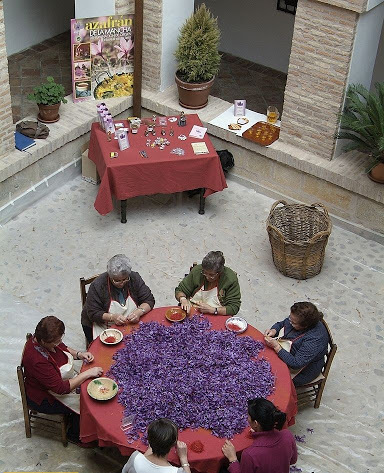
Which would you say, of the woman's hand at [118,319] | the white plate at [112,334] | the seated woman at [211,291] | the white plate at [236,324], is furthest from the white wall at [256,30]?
the white plate at [112,334]

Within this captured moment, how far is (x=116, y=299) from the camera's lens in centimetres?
626

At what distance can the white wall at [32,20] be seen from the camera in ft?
35.9

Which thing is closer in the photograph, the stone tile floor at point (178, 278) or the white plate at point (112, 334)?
the white plate at point (112, 334)

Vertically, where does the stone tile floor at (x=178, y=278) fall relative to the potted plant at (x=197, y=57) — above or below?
below

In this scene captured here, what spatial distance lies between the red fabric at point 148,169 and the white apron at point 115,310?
222 cm

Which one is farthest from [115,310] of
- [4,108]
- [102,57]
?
[102,57]

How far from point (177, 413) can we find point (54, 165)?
453 centimetres

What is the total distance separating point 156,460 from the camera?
480cm

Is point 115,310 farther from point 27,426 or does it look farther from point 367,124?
point 367,124

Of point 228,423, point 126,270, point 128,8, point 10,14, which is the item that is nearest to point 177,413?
point 228,423

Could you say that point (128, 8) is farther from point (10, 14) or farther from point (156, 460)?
point (156, 460)

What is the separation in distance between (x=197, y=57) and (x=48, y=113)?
1937 mm

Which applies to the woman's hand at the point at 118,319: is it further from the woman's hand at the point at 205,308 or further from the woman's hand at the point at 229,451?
the woman's hand at the point at 229,451

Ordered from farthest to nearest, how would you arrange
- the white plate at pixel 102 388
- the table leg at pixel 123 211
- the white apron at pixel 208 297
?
the table leg at pixel 123 211, the white apron at pixel 208 297, the white plate at pixel 102 388
